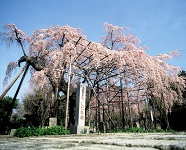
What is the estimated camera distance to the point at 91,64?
486 inches

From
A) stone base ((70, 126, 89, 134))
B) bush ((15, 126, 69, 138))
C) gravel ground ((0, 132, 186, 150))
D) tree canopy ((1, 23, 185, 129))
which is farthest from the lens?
tree canopy ((1, 23, 185, 129))

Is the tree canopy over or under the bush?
over

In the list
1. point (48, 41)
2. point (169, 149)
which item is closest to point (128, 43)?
point (48, 41)

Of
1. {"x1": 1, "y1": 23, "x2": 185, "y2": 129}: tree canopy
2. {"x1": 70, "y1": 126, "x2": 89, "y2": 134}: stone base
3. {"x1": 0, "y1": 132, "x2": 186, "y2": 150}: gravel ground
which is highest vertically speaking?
{"x1": 1, "y1": 23, "x2": 185, "y2": 129}: tree canopy

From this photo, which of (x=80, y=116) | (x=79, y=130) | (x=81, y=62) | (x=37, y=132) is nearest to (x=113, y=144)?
(x=37, y=132)

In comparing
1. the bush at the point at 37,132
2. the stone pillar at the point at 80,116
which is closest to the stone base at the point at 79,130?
the stone pillar at the point at 80,116

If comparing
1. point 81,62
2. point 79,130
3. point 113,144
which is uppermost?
point 81,62

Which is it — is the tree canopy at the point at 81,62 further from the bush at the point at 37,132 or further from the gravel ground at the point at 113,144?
the gravel ground at the point at 113,144

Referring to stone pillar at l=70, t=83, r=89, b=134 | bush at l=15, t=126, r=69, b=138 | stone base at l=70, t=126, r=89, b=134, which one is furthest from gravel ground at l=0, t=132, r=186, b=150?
stone pillar at l=70, t=83, r=89, b=134

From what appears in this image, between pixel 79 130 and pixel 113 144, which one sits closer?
pixel 113 144

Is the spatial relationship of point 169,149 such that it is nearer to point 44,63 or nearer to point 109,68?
point 109,68

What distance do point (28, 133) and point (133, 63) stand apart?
8694 mm

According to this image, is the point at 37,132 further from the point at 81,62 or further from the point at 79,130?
the point at 81,62

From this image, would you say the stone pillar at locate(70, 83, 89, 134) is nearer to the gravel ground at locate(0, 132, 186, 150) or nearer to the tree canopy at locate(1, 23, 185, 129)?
the tree canopy at locate(1, 23, 185, 129)
